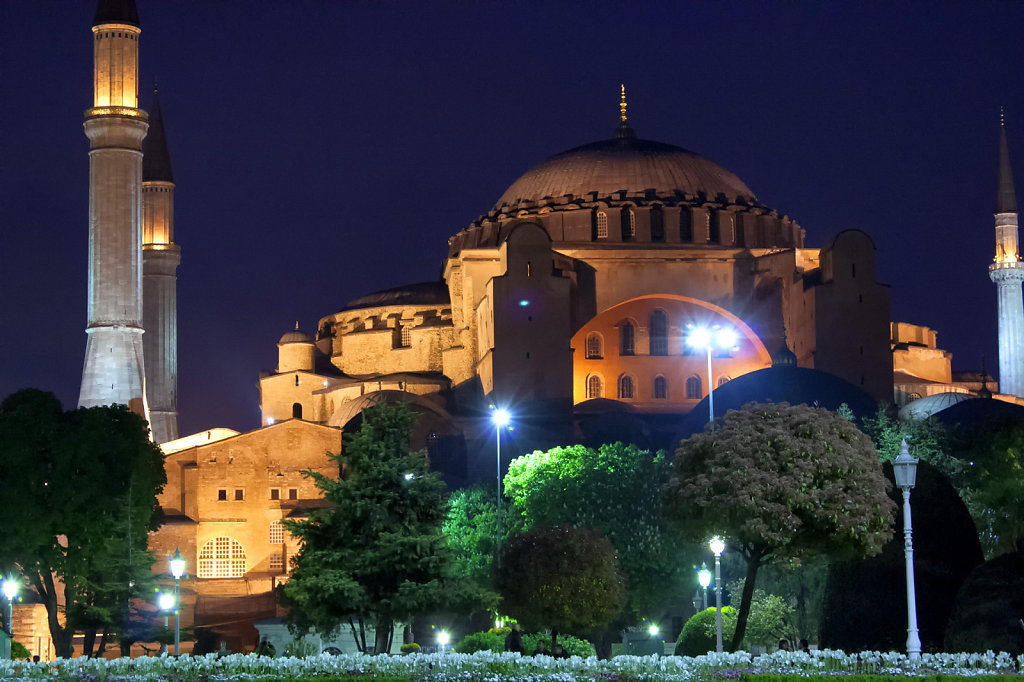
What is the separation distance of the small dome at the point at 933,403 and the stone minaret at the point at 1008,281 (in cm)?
959

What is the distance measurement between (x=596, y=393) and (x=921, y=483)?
3544cm

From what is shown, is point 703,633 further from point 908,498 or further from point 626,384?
point 626,384

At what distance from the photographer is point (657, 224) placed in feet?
229

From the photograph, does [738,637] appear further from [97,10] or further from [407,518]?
[97,10]

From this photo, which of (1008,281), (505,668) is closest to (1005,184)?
(1008,281)

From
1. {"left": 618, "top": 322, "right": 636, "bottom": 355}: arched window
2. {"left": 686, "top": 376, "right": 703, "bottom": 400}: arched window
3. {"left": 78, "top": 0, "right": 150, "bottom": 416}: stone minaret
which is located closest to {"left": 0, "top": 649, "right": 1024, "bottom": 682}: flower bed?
{"left": 78, "top": 0, "right": 150, "bottom": 416}: stone minaret

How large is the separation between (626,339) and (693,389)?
341cm

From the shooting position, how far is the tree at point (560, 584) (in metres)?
35.2

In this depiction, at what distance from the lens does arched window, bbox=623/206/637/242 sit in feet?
228

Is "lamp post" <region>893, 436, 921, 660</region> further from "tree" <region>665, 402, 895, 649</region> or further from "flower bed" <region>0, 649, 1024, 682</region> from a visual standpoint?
"tree" <region>665, 402, 895, 649</region>

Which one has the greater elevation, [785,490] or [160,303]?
[160,303]

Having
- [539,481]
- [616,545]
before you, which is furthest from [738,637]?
[539,481]

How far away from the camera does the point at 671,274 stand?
6812 cm

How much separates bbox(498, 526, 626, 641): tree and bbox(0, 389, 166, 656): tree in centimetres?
891
